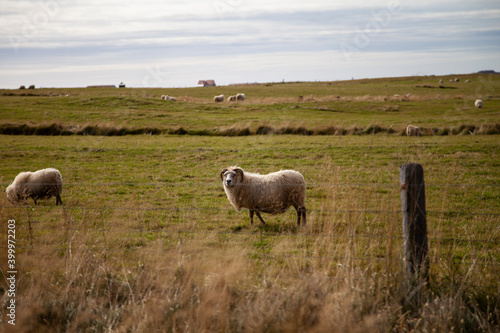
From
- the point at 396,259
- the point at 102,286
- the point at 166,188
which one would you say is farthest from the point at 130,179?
the point at 396,259

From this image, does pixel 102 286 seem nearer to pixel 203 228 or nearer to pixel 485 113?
pixel 203 228

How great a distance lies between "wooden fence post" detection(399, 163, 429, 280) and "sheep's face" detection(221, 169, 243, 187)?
5.59m

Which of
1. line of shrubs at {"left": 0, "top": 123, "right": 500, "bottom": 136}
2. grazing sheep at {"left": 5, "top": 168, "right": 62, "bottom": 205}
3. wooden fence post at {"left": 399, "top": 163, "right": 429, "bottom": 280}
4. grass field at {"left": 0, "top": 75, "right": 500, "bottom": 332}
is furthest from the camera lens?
line of shrubs at {"left": 0, "top": 123, "right": 500, "bottom": 136}

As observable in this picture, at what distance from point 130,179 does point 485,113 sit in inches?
1463

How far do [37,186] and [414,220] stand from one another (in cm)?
1201

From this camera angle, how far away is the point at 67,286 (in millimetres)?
5066

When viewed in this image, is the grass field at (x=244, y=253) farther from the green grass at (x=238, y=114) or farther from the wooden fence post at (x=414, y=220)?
the green grass at (x=238, y=114)

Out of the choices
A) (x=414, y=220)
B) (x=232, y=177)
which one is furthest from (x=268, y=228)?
(x=414, y=220)

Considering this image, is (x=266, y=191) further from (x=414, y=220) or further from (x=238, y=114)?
(x=238, y=114)

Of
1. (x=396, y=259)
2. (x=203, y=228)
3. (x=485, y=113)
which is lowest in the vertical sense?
(x=203, y=228)

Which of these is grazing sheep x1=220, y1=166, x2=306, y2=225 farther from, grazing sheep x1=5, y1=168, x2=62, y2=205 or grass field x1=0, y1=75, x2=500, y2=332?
grazing sheep x1=5, y1=168, x2=62, y2=205

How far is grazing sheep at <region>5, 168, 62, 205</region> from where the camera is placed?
12.5 metres

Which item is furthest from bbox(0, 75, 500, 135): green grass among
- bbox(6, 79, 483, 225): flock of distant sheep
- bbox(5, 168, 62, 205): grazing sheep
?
bbox(6, 79, 483, 225): flock of distant sheep

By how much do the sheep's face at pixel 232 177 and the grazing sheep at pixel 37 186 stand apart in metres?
6.17
